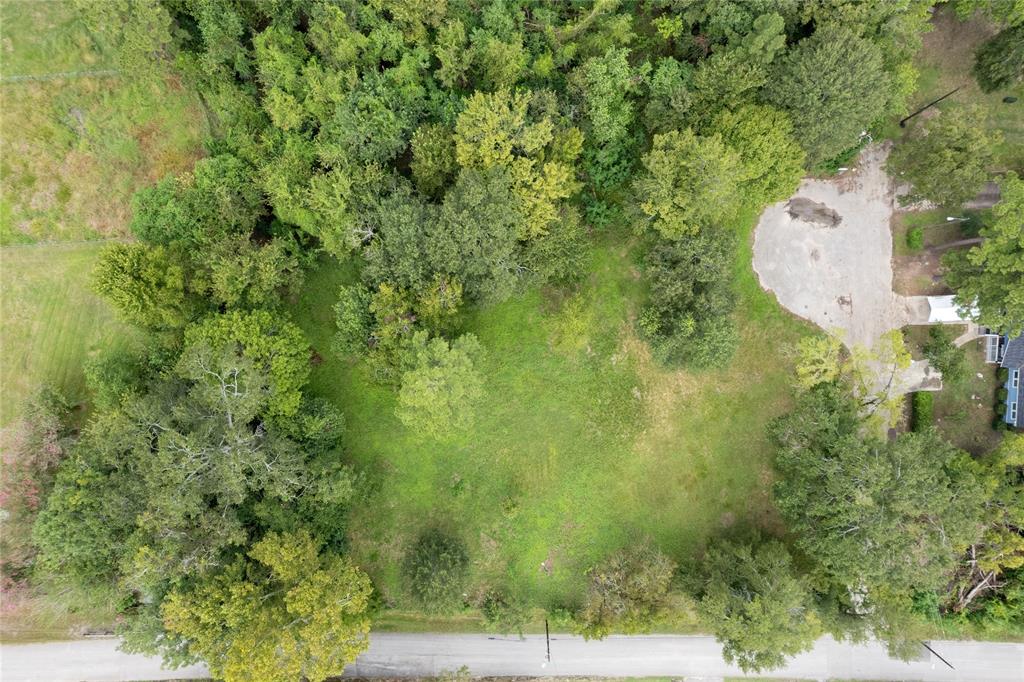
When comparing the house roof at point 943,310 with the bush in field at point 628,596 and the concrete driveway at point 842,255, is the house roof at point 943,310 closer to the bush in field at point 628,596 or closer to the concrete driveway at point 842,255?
the concrete driveway at point 842,255

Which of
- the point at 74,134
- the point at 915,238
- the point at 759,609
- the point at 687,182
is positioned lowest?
the point at 759,609

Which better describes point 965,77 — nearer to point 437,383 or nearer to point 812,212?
point 812,212

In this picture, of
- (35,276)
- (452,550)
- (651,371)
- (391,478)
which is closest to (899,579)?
(651,371)

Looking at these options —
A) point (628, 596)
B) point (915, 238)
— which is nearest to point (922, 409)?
point (915, 238)

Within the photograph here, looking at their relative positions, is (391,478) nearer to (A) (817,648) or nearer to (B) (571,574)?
(B) (571,574)

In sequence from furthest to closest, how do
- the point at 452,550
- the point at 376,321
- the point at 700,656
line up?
the point at 700,656 < the point at 452,550 < the point at 376,321
